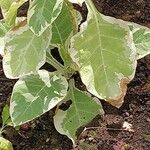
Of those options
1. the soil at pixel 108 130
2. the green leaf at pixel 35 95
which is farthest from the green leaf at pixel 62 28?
the soil at pixel 108 130

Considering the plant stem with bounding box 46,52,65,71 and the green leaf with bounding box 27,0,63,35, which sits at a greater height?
the green leaf with bounding box 27,0,63,35

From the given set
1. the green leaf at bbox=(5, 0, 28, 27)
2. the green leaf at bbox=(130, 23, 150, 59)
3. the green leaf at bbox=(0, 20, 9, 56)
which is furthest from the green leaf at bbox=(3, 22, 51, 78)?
the green leaf at bbox=(130, 23, 150, 59)

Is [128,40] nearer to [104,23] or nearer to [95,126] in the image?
[104,23]

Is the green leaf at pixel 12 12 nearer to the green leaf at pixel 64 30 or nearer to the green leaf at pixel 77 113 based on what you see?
the green leaf at pixel 64 30

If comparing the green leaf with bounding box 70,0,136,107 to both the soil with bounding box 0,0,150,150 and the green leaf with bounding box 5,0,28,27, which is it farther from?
the soil with bounding box 0,0,150,150

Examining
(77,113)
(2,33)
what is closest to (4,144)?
(77,113)

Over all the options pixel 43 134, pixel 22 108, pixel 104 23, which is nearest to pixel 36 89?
pixel 22 108

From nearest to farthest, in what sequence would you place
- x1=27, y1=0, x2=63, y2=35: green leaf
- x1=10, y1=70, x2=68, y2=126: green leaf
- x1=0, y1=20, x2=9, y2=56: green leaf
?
x1=27, y1=0, x2=63, y2=35: green leaf → x1=10, y1=70, x2=68, y2=126: green leaf → x1=0, y1=20, x2=9, y2=56: green leaf
